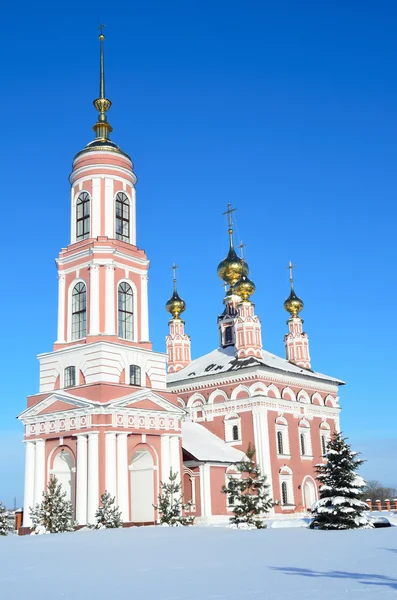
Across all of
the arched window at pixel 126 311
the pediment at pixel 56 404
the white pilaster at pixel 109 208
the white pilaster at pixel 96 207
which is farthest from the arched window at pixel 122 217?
the pediment at pixel 56 404

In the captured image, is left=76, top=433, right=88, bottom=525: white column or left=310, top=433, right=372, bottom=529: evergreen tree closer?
left=310, top=433, right=372, bottom=529: evergreen tree

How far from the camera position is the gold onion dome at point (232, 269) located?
42.3m

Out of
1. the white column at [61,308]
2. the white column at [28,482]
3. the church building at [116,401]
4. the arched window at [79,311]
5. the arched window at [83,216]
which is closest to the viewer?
the church building at [116,401]

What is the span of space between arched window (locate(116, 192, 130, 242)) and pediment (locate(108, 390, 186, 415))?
22.3 ft

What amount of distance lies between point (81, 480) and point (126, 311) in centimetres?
699

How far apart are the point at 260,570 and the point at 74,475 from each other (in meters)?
17.5

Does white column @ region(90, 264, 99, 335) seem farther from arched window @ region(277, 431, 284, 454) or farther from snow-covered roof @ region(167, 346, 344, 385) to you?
arched window @ region(277, 431, 284, 454)

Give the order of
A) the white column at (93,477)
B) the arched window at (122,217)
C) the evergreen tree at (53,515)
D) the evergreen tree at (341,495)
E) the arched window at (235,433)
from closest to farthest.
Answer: the evergreen tree at (341,495) < the evergreen tree at (53,515) < the white column at (93,477) < the arched window at (122,217) < the arched window at (235,433)

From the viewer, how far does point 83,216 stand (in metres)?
27.5

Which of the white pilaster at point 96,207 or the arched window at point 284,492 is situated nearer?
the white pilaster at point 96,207

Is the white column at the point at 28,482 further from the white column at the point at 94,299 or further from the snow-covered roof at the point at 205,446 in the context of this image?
the snow-covered roof at the point at 205,446

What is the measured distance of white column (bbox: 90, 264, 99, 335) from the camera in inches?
985

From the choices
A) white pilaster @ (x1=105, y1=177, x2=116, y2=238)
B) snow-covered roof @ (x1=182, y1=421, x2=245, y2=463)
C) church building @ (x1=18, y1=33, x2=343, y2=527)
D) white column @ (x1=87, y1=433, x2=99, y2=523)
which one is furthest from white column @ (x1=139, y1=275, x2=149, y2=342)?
snow-covered roof @ (x1=182, y1=421, x2=245, y2=463)

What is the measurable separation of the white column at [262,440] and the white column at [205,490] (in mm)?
4266
